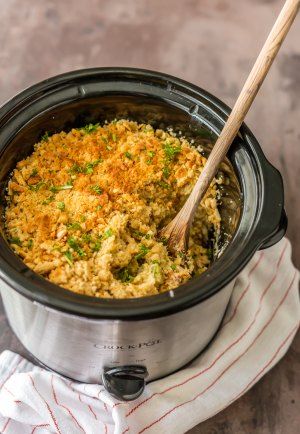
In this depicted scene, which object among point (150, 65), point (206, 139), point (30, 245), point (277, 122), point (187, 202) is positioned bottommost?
point (30, 245)

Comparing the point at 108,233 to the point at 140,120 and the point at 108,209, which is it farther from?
the point at 140,120

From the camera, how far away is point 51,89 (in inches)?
46.4

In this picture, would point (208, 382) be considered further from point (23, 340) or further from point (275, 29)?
point (275, 29)

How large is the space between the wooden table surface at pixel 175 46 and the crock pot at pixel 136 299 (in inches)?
18.1

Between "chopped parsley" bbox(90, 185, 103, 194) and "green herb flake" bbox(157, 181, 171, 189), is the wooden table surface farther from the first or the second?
"chopped parsley" bbox(90, 185, 103, 194)

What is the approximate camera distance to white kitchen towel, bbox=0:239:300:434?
1.19 m

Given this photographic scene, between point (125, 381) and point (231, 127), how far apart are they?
0.48m

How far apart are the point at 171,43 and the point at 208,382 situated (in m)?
0.95

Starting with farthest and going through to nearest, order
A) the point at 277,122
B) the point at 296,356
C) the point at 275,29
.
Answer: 1. the point at 277,122
2. the point at 296,356
3. the point at 275,29

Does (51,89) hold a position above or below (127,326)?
above

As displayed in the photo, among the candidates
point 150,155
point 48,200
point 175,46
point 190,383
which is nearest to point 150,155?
point 150,155

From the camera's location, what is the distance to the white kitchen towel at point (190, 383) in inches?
47.0

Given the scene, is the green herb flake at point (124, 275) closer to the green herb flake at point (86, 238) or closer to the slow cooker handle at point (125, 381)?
the green herb flake at point (86, 238)

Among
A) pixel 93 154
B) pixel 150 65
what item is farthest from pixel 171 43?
pixel 93 154
